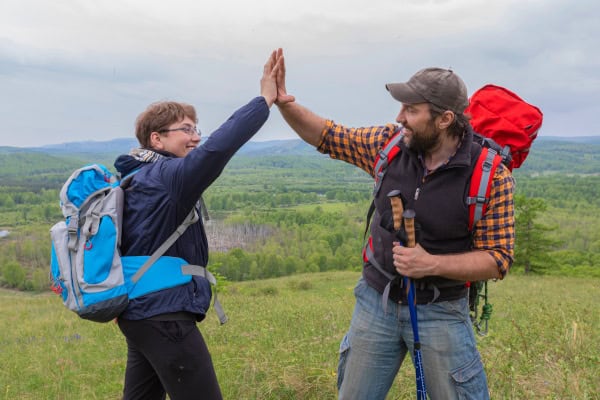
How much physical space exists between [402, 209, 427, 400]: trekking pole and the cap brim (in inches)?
24.4

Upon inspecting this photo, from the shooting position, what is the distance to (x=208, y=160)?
7.64ft

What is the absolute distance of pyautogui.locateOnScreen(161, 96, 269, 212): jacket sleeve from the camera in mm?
2336

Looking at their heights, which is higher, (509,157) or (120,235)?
(509,157)

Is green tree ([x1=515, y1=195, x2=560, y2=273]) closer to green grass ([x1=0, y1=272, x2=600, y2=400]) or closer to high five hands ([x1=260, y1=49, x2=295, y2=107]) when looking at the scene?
green grass ([x1=0, y1=272, x2=600, y2=400])

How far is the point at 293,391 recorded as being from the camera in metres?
4.24

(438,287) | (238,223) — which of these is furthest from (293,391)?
(238,223)

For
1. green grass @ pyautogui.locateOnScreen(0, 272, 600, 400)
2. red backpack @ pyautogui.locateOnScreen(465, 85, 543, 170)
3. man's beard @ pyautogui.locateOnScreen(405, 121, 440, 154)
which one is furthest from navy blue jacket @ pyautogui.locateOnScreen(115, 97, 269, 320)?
green grass @ pyautogui.locateOnScreen(0, 272, 600, 400)

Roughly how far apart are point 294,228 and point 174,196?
327 ft

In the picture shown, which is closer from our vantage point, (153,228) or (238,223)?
(153,228)

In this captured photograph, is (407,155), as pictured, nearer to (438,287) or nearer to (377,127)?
(377,127)

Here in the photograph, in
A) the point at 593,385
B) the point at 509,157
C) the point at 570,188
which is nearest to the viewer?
the point at 509,157

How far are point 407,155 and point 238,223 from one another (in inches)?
4047

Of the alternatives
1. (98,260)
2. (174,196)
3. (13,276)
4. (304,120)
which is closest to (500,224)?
(304,120)

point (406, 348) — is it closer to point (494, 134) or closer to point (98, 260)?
point (494, 134)
